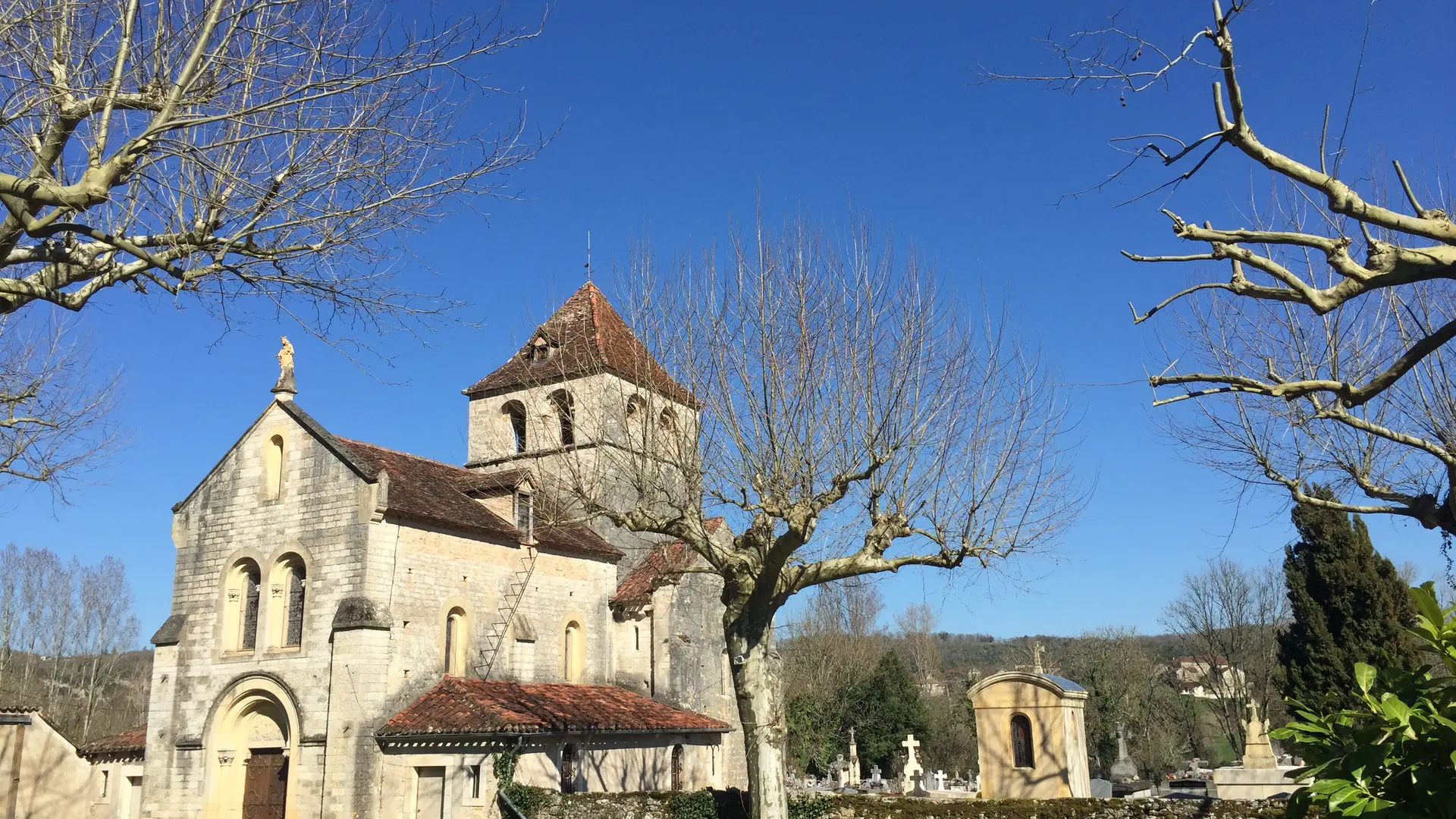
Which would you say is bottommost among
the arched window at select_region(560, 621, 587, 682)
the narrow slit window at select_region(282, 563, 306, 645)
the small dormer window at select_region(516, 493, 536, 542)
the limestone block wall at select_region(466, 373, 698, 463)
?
the arched window at select_region(560, 621, 587, 682)

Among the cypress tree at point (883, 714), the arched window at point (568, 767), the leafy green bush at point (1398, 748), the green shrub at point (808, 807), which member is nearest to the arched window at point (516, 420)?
the arched window at point (568, 767)

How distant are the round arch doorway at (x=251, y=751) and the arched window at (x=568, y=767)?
564 cm

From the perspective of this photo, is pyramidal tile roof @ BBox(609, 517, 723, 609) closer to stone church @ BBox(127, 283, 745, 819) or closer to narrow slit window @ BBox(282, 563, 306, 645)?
stone church @ BBox(127, 283, 745, 819)

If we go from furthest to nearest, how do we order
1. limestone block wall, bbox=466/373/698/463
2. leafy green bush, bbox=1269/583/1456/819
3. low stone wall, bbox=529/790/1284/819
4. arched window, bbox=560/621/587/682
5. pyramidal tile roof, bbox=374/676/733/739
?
limestone block wall, bbox=466/373/698/463, arched window, bbox=560/621/587/682, pyramidal tile roof, bbox=374/676/733/739, low stone wall, bbox=529/790/1284/819, leafy green bush, bbox=1269/583/1456/819

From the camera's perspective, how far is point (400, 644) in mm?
21500

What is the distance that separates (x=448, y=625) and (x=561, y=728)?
3792mm

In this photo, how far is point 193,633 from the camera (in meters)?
23.0

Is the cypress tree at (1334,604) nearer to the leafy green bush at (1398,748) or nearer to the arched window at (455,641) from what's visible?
the arched window at (455,641)

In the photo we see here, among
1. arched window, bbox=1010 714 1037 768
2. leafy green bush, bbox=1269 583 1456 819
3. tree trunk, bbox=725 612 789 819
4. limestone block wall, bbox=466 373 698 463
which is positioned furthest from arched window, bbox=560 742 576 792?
leafy green bush, bbox=1269 583 1456 819

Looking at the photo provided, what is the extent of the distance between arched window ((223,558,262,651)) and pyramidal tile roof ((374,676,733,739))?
4.48 meters

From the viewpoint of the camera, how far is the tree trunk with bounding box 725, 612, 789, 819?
14852 mm

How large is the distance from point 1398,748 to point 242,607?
23704mm

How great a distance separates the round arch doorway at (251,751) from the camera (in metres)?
21.3

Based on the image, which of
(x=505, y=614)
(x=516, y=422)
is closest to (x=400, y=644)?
(x=505, y=614)
